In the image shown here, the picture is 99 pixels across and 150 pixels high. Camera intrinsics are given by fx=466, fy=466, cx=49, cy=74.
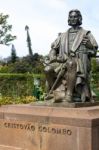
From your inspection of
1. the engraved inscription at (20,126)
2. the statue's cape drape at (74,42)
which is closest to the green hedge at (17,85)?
the statue's cape drape at (74,42)

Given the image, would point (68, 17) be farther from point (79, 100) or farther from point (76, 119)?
point (76, 119)

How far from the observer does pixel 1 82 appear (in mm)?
22969

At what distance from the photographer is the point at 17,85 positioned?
73.7 feet

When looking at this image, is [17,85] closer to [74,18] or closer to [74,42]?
[74,18]

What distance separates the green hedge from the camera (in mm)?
21562

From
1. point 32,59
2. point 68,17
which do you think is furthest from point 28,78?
point 32,59

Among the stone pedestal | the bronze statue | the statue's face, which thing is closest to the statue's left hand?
the bronze statue

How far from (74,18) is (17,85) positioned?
13.5m

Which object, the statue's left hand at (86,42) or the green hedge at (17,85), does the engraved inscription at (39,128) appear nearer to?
the statue's left hand at (86,42)

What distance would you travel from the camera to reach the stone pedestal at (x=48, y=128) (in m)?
7.73

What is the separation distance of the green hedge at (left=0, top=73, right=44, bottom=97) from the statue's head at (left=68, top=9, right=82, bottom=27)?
478 inches

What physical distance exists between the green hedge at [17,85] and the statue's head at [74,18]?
39.8 ft

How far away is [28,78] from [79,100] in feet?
47.6

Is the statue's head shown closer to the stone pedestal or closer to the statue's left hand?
the statue's left hand
